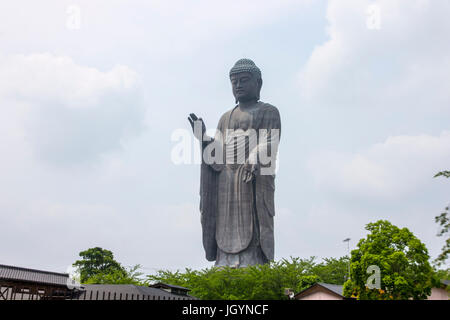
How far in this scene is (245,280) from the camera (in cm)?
2061

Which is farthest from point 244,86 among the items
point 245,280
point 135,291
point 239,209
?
point 135,291

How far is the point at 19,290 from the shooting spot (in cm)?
1597

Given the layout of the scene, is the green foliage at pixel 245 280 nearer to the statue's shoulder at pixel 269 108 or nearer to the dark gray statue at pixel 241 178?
the dark gray statue at pixel 241 178

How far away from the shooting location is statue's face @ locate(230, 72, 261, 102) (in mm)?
26234

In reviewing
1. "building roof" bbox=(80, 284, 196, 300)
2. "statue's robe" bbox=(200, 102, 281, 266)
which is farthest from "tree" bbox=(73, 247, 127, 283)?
"building roof" bbox=(80, 284, 196, 300)

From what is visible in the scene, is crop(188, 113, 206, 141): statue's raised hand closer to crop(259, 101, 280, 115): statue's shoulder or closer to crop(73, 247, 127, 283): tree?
crop(259, 101, 280, 115): statue's shoulder

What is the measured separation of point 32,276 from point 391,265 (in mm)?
12376

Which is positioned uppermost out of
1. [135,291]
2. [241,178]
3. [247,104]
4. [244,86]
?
[244,86]

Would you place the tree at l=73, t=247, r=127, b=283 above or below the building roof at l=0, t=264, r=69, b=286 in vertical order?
above

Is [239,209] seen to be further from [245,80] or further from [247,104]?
[245,80]

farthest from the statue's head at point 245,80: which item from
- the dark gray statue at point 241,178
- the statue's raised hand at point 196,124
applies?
the statue's raised hand at point 196,124

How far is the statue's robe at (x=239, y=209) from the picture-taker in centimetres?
2398
